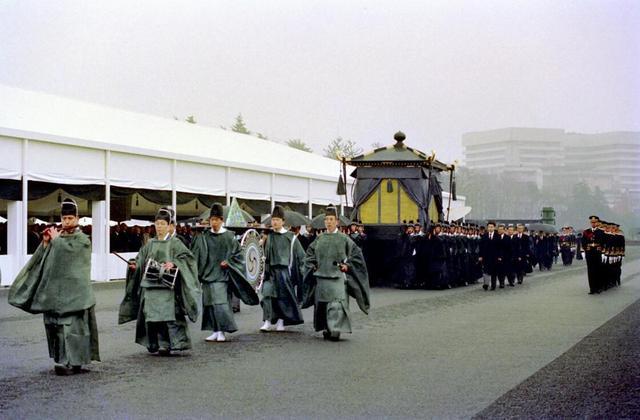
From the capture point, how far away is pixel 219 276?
1145cm

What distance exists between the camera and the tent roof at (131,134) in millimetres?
22641

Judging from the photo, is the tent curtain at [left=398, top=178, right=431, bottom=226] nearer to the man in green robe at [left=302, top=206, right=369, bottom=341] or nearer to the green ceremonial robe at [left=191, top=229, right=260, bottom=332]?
the man in green robe at [left=302, top=206, right=369, bottom=341]

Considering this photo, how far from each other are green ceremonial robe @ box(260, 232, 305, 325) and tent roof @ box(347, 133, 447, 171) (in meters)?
11.5

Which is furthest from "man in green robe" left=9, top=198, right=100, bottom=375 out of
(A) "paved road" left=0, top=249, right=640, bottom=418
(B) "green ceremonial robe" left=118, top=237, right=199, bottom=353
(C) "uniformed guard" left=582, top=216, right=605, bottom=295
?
(C) "uniformed guard" left=582, top=216, right=605, bottom=295

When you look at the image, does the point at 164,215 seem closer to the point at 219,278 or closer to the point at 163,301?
the point at 163,301

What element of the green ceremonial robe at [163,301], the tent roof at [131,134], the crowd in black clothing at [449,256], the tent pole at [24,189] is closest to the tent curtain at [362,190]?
the crowd in black clothing at [449,256]

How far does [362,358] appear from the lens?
9648 mm

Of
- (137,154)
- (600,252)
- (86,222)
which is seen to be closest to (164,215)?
(600,252)

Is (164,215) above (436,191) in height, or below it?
below

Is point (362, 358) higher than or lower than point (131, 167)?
lower

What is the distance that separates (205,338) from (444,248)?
12.5 metres

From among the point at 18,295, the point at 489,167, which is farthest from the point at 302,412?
the point at 489,167

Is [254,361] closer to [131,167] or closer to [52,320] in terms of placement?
[52,320]

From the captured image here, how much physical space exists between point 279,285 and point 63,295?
4322 millimetres
